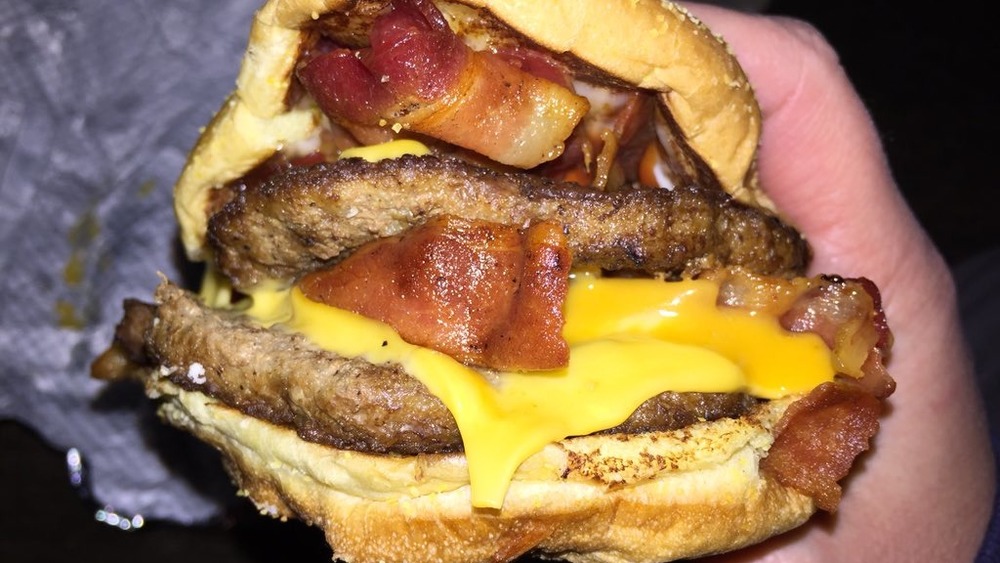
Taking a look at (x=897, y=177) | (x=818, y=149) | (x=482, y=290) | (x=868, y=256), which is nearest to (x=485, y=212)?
(x=482, y=290)

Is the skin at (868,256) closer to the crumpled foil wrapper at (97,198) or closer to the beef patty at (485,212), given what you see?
the beef patty at (485,212)

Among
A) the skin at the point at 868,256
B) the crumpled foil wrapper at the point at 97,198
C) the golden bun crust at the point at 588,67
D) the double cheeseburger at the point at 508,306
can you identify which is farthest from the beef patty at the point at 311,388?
the crumpled foil wrapper at the point at 97,198

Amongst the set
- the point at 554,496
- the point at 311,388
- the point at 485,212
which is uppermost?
the point at 485,212

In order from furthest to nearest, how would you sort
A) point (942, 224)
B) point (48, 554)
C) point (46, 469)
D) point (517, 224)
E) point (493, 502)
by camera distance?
point (942, 224), point (46, 469), point (48, 554), point (517, 224), point (493, 502)

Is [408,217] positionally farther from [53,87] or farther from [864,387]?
[53,87]

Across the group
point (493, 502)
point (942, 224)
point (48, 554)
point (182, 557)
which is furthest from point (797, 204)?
point (48, 554)

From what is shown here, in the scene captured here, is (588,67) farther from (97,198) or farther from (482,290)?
(97,198)

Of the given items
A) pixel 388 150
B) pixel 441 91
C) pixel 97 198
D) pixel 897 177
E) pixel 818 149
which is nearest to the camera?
pixel 441 91
